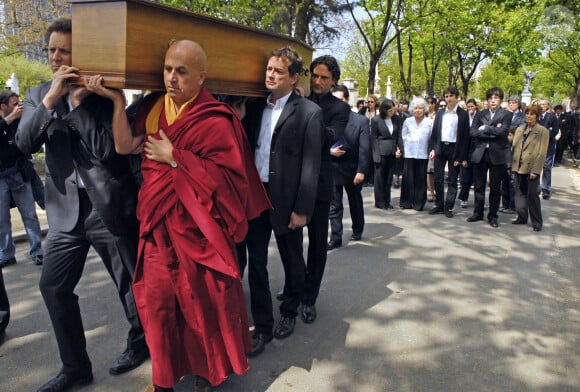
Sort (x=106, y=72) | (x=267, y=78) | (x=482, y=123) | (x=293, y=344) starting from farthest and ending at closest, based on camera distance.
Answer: (x=482, y=123), (x=293, y=344), (x=267, y=78), (x=106, y=72)

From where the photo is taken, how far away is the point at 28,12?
21.8 meters

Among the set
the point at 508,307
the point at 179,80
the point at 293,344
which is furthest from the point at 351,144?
the point at 179,80

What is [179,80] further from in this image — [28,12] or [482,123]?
[28,12]

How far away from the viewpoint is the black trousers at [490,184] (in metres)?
7.88

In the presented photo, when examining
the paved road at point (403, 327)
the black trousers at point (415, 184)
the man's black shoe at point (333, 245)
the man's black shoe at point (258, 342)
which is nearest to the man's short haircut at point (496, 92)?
the black trousers at point (415, 184)

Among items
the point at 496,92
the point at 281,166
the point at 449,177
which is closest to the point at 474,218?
the point at 449,177

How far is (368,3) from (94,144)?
52.8 feet

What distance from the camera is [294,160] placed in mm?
3684

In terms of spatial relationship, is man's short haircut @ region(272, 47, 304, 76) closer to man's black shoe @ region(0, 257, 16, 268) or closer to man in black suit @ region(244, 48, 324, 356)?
man in black suit @ region(244, 48, 324, 356)

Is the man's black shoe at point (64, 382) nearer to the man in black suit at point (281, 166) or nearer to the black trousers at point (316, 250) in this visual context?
the man in black suit at point (281, 166)

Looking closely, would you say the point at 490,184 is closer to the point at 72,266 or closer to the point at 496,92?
the point at 496,92

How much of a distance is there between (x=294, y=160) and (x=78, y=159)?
145 centimetres

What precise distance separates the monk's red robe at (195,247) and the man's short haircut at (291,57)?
0.80m

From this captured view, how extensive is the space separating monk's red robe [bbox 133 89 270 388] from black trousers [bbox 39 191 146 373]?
1.11 ft
